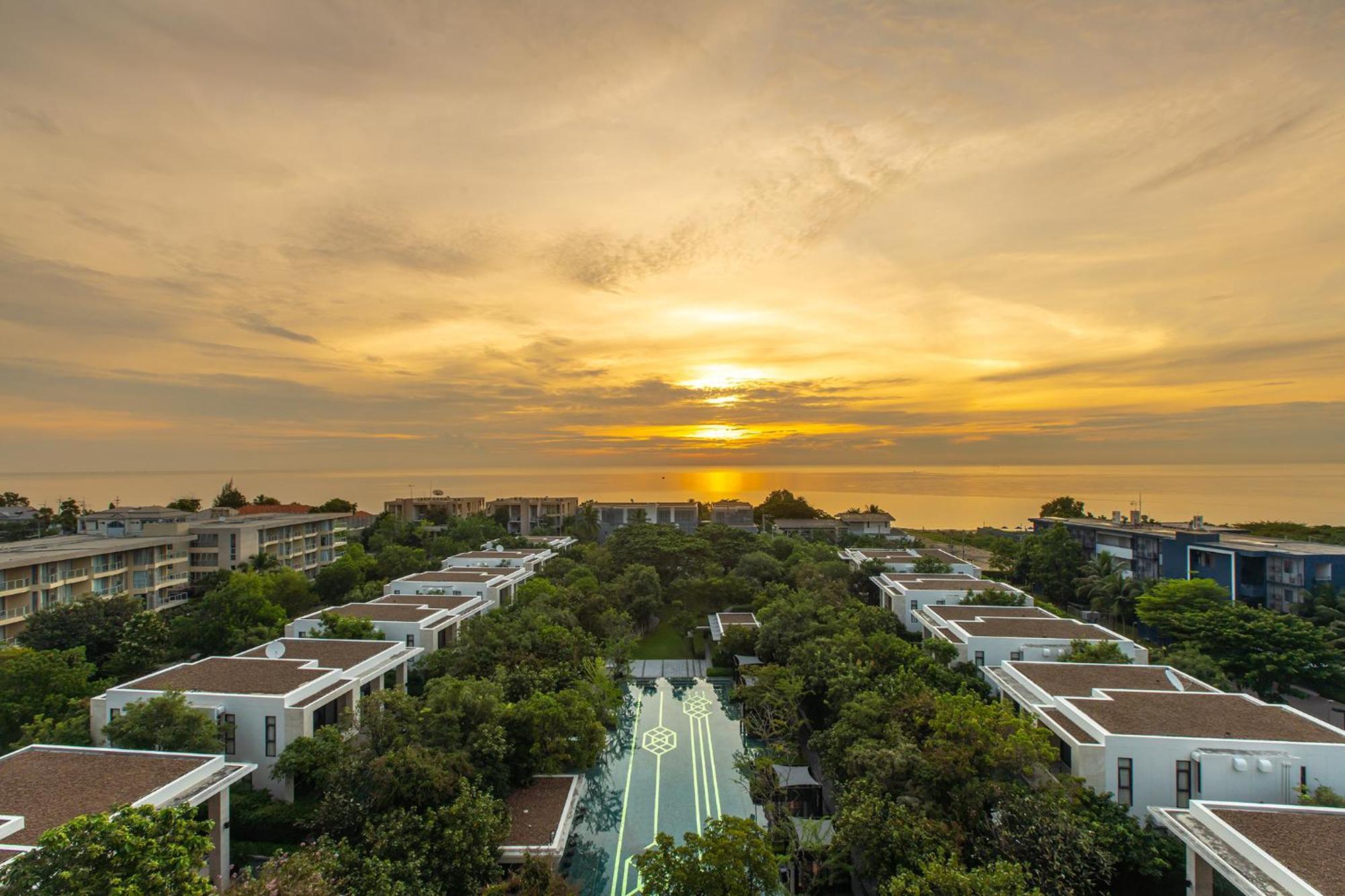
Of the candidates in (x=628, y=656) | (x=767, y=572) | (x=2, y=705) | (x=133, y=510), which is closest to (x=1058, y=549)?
(x=767, y=572)

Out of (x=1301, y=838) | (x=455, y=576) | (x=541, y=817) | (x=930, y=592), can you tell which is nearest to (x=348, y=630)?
(x=541, y=817)

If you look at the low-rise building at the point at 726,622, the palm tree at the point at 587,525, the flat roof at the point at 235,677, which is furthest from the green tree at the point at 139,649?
the palm tree at the point at 587,525

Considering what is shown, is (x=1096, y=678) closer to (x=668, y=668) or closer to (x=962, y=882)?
(x=962, y=882)

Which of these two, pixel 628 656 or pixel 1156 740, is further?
pixel 628 656

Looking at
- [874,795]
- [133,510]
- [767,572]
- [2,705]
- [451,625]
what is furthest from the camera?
[133,510]

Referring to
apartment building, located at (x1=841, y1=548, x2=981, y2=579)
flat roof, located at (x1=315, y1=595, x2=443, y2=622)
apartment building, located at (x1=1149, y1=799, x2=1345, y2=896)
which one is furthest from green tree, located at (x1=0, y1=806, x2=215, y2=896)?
apartment building, located at (x1=841, y1=548, x2=981, y2=579)

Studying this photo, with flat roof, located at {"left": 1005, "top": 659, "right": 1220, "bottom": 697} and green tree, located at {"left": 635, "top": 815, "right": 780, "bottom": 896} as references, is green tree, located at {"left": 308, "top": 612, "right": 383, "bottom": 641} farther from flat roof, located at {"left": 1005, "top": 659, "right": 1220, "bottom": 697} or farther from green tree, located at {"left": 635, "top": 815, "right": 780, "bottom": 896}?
flat roof, located at {"left": 1005, "top": 659, "right": 1220, "bottom": 697}

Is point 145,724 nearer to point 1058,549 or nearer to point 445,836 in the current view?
point 445,836
